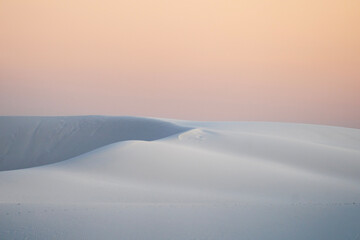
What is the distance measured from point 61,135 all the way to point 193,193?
9.65m

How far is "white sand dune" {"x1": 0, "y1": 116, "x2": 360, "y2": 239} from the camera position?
2.83 m

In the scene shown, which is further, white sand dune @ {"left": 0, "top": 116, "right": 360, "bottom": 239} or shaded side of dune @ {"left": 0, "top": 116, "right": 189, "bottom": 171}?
shaded side of dune @ {"left": 0, "top": 116, "right": 189, "bottom": 171}

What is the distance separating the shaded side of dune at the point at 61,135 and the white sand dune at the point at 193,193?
4.08m

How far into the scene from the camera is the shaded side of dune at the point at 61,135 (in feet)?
37.3

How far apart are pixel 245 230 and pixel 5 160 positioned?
10.8 meters

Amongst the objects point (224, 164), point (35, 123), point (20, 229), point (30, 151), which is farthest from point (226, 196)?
point (35, 123)

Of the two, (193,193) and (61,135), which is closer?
(193,193)

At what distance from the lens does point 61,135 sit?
12.5 metres

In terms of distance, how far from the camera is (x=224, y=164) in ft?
17.1

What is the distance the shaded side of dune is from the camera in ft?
37.3

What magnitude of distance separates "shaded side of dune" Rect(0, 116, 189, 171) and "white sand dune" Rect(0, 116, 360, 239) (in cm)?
408

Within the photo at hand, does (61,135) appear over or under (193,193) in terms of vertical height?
over

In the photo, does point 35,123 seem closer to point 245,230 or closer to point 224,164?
point 224,164

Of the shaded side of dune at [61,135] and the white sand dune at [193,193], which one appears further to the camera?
the shaded side of dune at [61,135]
